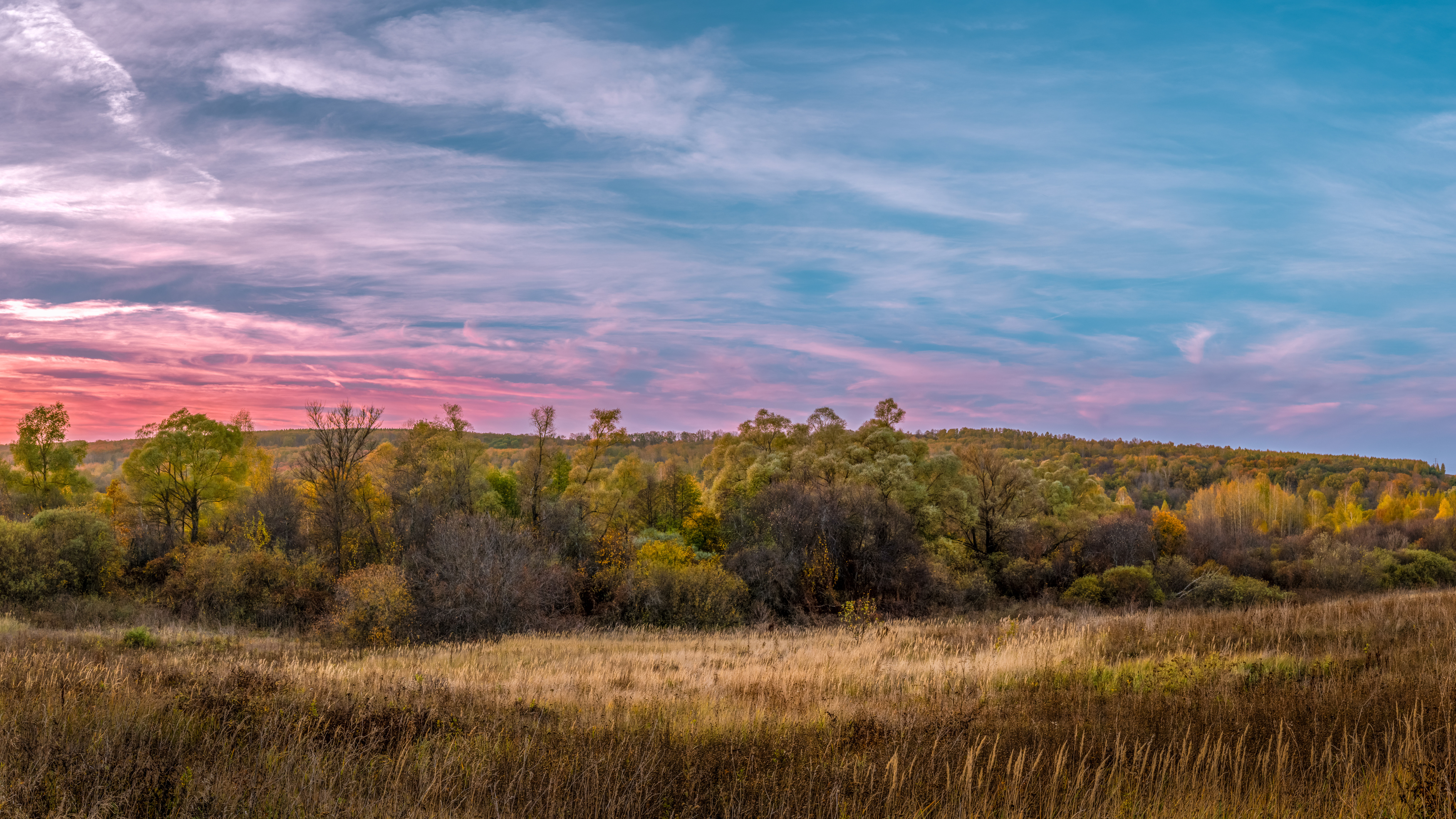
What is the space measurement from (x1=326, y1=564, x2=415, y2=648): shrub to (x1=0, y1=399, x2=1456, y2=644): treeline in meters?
0.08

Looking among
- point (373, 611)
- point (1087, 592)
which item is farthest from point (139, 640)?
point (1087, 592)

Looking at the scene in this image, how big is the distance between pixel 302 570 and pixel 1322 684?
4047 centimetres

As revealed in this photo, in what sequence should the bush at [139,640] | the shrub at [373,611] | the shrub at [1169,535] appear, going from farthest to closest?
the shrub at [1169,535] < the shrub at [373,611] < the bush at [139,640]

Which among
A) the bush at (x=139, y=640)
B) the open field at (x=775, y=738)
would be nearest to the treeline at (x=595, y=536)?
the bush at (x=139, y=640)

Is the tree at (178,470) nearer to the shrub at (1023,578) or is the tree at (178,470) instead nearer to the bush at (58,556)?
the bush at (58,556)

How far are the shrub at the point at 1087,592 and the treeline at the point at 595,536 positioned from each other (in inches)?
12.9

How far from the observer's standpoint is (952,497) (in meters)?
52.3

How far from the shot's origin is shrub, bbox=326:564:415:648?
2697 cm

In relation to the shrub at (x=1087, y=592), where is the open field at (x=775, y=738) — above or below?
above

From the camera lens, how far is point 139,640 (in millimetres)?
22938

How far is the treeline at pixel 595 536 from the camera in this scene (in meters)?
33.8

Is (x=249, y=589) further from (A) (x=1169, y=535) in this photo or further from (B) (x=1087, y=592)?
(A) (x=1169, y=535)

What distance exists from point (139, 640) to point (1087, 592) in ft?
154

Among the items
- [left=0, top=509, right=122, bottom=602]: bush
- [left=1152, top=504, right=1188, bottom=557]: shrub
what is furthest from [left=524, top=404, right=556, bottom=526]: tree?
[left=1152, top=504, right=1188, bottom=557]: shrub
